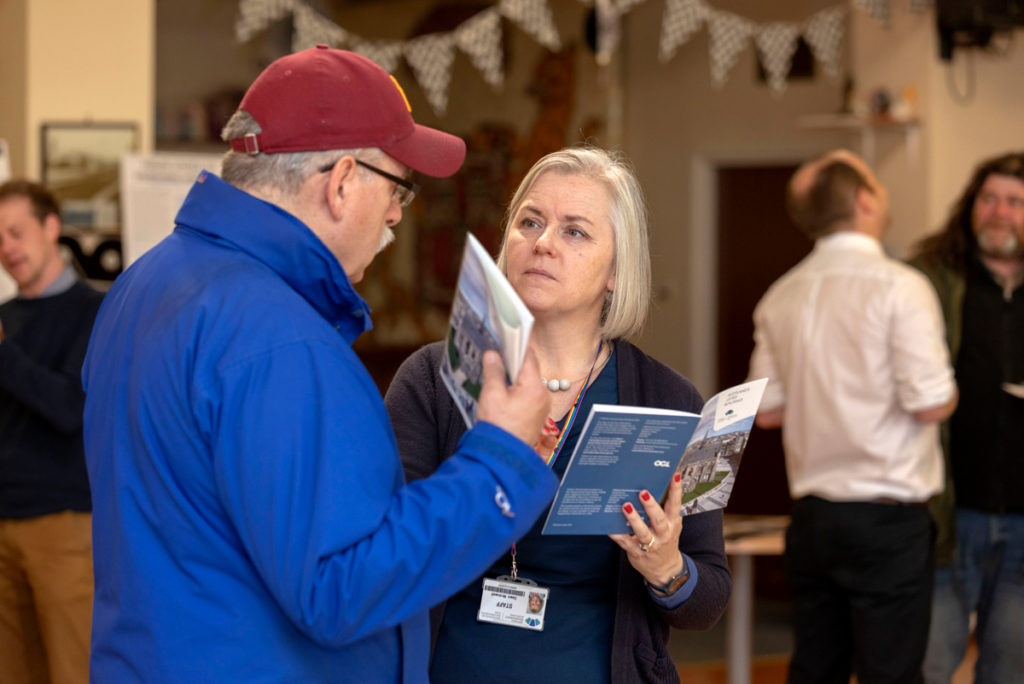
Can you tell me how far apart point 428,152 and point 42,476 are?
221 centimetres

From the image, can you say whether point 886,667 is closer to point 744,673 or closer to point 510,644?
point 744,673

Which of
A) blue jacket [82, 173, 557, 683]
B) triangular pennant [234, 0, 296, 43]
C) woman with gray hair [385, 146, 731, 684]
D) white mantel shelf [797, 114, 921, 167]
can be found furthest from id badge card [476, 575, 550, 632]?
white mantel shelf [797, 114, 921, 167]

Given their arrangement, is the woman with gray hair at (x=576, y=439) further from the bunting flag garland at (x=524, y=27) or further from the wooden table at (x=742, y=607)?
the bunting flag garland at (x=524, y=27)

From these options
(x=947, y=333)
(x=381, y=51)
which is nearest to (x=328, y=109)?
(x=947, y=333)

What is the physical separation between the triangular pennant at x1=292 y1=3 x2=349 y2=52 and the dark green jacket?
289 cm

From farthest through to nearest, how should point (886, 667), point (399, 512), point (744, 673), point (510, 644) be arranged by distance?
point (744, 673) < point (886, 667) < point (510, 644) < point (399, 512)

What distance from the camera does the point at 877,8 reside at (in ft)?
17.5

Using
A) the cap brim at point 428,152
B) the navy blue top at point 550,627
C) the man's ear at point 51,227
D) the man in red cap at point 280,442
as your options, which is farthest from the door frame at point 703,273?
the man in red cap at point 280,442

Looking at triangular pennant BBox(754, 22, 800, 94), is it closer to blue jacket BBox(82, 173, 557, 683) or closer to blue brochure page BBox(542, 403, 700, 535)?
blue brochure page BBox(542, 403, 700, 535)

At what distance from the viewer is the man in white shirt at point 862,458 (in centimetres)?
310

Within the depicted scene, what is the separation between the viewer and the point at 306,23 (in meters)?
5.03

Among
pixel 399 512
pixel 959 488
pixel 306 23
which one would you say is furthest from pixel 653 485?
pixel 306 23

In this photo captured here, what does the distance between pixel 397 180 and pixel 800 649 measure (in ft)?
8.20

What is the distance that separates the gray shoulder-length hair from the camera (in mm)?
1968
